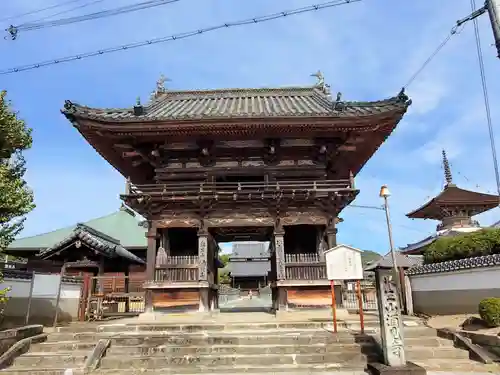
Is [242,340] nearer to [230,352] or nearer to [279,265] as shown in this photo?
[230,352]

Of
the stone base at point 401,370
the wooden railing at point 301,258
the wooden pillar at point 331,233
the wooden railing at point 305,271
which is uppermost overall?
the wooden pillar at point 331,233

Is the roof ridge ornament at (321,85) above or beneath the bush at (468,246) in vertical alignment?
above

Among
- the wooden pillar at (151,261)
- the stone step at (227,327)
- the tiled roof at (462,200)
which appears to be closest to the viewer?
the stone step at (227,327)

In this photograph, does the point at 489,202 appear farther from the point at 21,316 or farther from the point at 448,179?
the point at 21,316

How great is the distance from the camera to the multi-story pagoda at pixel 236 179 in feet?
41.8

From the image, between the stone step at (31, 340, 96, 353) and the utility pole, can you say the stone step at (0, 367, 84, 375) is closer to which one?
the stone step at (31, 340, 96, 353)

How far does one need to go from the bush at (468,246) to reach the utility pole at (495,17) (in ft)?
20.6

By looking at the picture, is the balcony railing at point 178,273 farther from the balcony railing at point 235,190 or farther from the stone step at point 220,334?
the stone step at point 220,334

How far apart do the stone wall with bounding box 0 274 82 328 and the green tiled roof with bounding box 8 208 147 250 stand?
922 cm

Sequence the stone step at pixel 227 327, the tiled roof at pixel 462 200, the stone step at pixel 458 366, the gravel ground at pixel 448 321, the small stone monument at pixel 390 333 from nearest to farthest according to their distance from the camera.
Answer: the small stone monument at pixel 390 333
the stone step at pixel 458 366
the stone step at pixel 227 327
the gravel ground at pixel 448 321
the tiled roof at pixel 462 200

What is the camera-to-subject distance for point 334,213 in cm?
1352

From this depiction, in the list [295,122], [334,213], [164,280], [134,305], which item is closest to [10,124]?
[164,280]

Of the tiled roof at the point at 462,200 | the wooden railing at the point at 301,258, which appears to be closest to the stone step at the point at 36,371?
the wooden railing at the point at 301,258

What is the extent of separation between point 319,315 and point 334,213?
150 inches
